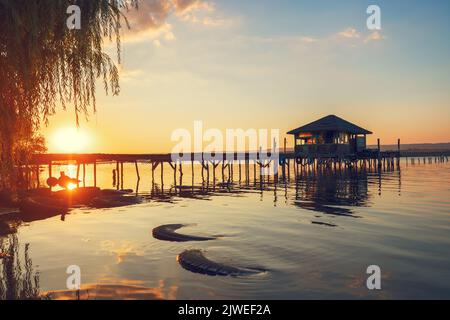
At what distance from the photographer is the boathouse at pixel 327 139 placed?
49812 millimetres

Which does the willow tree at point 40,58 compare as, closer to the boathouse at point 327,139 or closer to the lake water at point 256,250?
the lake water at point 256,250

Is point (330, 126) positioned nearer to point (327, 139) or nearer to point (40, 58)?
point (327, 139)

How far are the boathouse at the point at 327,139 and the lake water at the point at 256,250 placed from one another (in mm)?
27615

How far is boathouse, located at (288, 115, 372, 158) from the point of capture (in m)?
49.8

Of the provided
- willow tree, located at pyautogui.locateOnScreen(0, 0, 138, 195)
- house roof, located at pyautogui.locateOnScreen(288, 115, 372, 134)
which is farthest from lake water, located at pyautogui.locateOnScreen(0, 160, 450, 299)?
house roof, located at pyautogui.locateOnScreen(288, 115, 372, 134)

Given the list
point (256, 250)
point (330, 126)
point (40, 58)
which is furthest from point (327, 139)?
point (40, 58)

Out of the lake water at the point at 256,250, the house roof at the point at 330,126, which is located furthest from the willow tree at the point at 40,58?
the house roof at the point at 330,126

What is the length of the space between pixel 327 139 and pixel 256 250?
134 ft

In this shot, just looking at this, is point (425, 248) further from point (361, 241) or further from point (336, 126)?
point (336, 126)

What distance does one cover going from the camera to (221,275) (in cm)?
972

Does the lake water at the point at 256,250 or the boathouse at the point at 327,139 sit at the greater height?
the boathouse at the point at 327,139

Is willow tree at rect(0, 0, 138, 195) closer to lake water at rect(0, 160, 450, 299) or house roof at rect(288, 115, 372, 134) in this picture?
lake water at rect(0, 160, 450, 299)

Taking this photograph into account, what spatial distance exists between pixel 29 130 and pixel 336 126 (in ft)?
141
